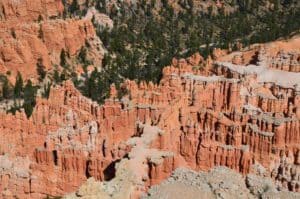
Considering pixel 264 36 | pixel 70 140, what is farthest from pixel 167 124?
pixel 264 36

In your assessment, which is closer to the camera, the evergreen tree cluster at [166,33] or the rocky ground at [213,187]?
the rocky ground at [213,187]

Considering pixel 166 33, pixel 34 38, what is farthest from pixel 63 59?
pixel 166 33

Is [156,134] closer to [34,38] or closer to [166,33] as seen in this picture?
[34,38]

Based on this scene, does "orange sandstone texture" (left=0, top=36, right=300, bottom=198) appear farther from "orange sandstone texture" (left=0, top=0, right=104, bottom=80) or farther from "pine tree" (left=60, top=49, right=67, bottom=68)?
"pine tree" (left=60, top=49, right=67, bottom=68)

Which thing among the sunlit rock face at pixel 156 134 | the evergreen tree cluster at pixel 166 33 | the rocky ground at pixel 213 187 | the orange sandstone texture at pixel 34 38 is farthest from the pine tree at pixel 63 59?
the rocky ground at pixel 213 187

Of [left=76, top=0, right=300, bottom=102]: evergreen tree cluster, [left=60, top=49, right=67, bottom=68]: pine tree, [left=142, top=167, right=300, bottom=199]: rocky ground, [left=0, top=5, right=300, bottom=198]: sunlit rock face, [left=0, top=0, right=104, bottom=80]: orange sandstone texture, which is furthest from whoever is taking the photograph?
[left=60, top=49, right=67, bottom=68]: pine tree

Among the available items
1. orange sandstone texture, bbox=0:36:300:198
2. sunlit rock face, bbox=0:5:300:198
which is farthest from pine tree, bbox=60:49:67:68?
orange sandstone texture, bbox=0:36:300:198

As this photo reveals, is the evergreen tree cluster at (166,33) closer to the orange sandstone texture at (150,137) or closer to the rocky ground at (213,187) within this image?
the orange sandstone texture at (150,137)

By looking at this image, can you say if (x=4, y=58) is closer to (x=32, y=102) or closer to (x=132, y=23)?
(x=32, y=102)

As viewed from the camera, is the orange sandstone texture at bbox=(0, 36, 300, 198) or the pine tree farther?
the pine tree

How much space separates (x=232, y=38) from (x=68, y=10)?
2164 cm

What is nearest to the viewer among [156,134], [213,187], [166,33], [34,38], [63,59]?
[213,187]

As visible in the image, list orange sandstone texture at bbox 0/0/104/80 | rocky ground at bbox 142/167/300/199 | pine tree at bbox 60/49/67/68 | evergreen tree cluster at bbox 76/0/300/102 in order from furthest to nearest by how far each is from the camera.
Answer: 1. pine tree at bbox 60/49/67/68
2. orange sandstone texture at bbox 0/0/104/80
3. evergreen tree cluster at bbox 76/0/300/102
4. rocky ground at bbox 142/167/300/199

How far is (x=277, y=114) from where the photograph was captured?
39031 mm
